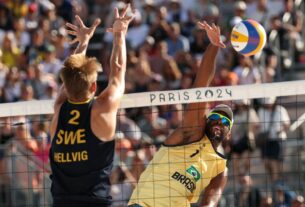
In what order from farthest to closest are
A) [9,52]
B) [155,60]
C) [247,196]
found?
[9,52]
[155,60]
[247,196]

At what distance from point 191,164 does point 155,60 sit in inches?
298

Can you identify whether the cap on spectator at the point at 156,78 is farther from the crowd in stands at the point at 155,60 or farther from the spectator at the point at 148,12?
the spectator at the point at 148,12

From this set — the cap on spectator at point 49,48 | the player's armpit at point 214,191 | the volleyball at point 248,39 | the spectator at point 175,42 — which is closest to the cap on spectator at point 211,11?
the spectator at point 175,42

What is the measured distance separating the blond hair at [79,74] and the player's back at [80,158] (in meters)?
0.15

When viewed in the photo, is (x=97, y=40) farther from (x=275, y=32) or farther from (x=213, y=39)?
(x=213, y=39)

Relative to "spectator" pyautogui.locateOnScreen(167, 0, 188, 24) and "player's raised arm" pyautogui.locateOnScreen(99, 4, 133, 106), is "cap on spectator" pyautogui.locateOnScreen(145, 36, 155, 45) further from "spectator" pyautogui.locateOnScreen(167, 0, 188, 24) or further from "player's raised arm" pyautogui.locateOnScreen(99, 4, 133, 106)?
"player's raised arm" pyautogui.locateOnScreen(99, 4, 133, 106)

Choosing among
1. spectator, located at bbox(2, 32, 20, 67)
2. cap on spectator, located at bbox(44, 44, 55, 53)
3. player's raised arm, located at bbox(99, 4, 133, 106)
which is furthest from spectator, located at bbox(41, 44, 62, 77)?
player's raised arm, located at bbox(99, 4, 133, 106)

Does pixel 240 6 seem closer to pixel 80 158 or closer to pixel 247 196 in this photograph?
pixel 247 196

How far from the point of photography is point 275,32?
1619cm

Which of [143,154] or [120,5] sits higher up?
[120,5]

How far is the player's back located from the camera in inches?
276

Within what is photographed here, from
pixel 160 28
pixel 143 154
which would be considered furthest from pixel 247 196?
pixel 160 28

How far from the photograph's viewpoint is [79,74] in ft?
22.5

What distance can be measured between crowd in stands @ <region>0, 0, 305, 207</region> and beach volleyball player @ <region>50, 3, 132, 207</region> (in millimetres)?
5464
